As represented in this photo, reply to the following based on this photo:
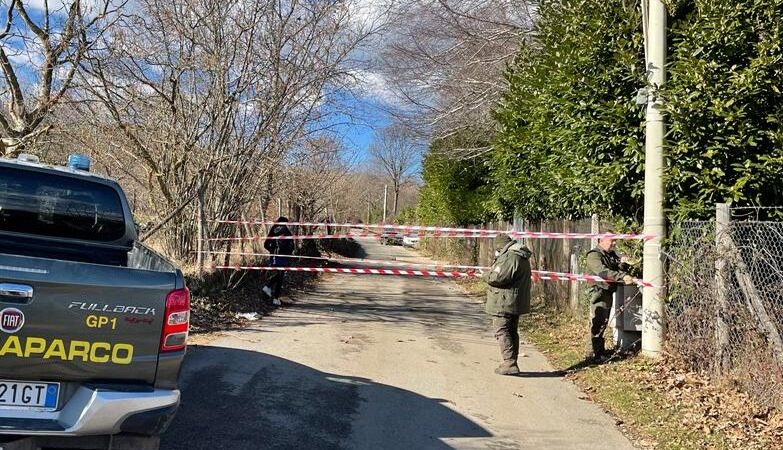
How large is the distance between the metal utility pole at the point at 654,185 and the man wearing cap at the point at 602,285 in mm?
374

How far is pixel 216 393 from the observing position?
6.15 m

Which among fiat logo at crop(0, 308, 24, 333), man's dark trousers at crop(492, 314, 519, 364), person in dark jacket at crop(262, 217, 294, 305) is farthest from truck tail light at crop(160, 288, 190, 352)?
person in dark jacket at crop(262, 217, 294, 305)

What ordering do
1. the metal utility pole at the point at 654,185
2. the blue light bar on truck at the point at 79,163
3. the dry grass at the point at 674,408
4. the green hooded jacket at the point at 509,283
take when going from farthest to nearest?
1. the green hooded jacket at the point at 509,283
2. the metal utility pole at the point at 654,185
3. the dry grass at the point at 674,408
4. the blue light bar on truck at the point at 79,163

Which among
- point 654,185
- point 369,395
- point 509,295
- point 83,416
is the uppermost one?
point 654,185

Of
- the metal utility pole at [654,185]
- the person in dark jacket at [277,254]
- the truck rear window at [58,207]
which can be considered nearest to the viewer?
the truck rear window at [58,207]

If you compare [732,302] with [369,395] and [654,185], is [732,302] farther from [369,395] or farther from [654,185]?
[369,395]

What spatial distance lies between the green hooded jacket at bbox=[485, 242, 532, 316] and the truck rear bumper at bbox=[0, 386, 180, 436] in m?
4.83

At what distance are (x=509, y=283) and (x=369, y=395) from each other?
85.6 inches

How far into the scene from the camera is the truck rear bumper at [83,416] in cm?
330

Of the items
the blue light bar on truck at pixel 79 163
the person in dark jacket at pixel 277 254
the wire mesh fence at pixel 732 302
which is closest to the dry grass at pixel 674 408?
the wire mesh fence at pixel 732 302

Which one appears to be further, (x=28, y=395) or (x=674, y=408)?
(x=674, y=408)

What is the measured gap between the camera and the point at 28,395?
336 centimetres

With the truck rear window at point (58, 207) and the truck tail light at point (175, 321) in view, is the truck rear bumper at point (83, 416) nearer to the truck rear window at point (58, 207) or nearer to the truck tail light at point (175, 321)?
the truck tail light at point (175, 321)

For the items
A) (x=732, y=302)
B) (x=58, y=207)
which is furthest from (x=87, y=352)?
(x=732, y=302)
